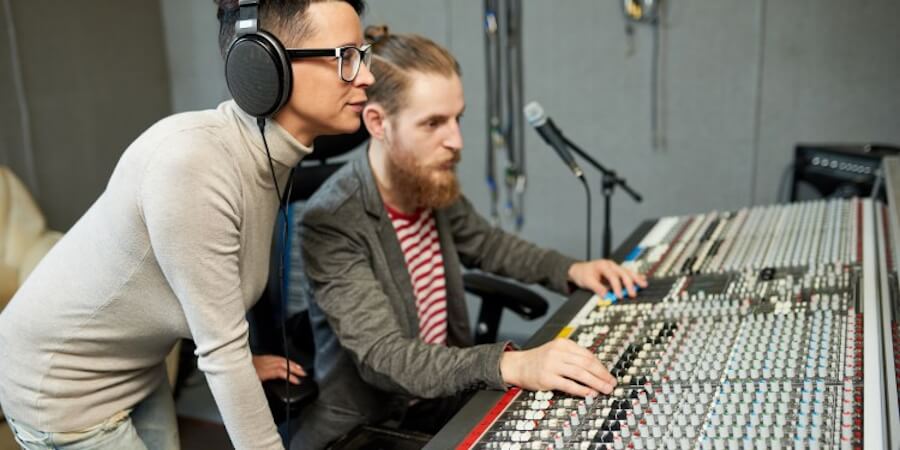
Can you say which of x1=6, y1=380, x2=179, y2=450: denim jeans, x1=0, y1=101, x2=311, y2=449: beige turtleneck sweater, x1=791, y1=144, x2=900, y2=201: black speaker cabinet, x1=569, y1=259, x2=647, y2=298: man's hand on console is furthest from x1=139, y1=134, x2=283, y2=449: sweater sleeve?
x1=791, y1=144, x2=900, y2=201: black speaker cabinet

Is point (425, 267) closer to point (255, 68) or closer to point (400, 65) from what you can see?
point (400, 65)

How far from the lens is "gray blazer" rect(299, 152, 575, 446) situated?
3.50ft

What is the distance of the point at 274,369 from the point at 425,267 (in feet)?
1.20

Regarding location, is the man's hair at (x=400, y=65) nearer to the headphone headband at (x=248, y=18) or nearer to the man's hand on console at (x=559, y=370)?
the headphone headband at (x=248, y=18)

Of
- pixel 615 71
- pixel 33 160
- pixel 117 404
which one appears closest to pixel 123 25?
pixel 33 160

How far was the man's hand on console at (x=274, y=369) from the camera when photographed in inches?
48.9

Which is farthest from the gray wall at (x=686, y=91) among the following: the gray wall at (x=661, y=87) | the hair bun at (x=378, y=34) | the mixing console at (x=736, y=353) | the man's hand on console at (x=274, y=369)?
the man's hand on console at (x=274, y=369)

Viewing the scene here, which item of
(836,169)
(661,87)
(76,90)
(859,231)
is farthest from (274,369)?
(76,90)

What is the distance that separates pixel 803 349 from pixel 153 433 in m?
0.95

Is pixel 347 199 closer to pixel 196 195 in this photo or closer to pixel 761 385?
pixel 196 195

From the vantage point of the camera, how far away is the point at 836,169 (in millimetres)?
2018

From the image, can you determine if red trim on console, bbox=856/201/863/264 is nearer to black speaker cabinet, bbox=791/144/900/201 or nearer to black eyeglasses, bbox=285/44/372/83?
black speaker cabinet, bbox=791/144/900/201

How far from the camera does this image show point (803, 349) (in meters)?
0.88

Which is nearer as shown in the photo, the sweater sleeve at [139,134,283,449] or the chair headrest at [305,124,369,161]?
the sweater sleeve at [139,134,283,449]
